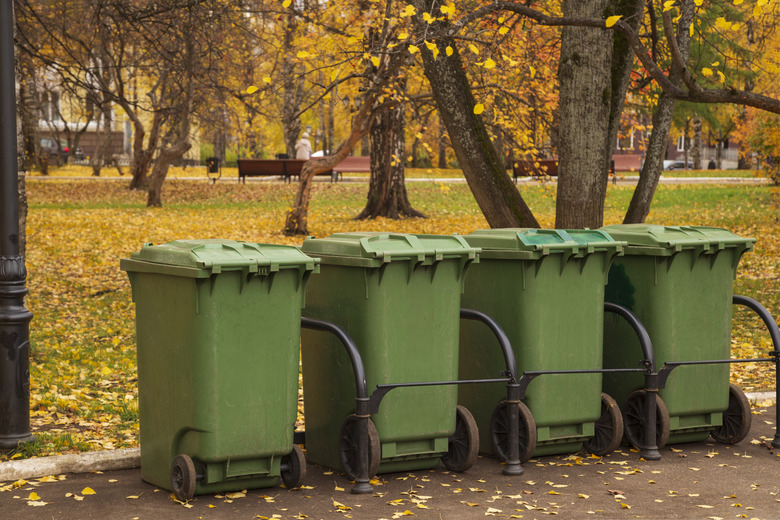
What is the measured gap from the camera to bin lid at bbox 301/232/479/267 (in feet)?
17.3

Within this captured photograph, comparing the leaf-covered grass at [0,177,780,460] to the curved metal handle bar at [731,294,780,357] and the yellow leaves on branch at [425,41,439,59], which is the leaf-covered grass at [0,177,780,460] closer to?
the curved metal handle bar at [731,294,780,357]

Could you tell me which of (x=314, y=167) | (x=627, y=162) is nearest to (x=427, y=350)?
(x=314, y=167)

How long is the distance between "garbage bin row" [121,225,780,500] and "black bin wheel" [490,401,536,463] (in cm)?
1

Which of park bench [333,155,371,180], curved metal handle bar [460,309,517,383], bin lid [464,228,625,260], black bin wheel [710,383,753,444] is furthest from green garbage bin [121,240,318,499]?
park bench [333,155,371,180]

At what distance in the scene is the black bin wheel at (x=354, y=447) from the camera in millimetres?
5246

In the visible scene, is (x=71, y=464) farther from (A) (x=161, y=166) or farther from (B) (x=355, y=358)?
(A) (x=161, y=166)

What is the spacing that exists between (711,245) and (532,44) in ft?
33.0

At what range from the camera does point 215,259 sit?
4.86 m

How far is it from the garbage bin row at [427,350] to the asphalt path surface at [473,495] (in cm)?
10

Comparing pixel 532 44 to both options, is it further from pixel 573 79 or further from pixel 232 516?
pixel 232 516

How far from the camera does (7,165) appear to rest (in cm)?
570

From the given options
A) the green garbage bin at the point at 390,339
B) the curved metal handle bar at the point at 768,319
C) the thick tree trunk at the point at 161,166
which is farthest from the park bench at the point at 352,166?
the green garbage bin at the point at 390,339

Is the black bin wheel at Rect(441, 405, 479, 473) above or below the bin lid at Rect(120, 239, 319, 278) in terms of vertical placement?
below

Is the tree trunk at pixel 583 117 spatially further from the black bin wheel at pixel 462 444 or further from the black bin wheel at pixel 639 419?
the black bin wheel at pixel 462 444
